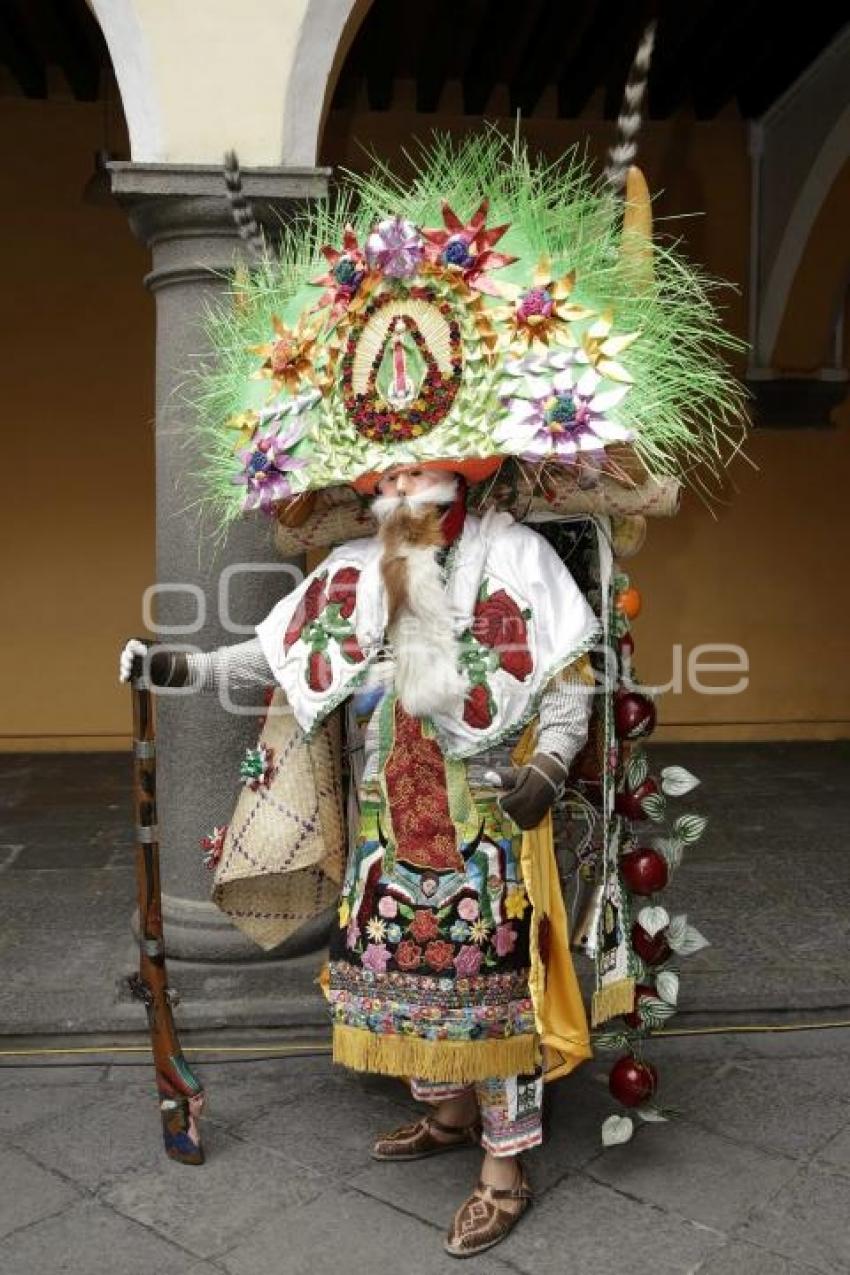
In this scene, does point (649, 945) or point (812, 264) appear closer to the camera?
point (649, 945)

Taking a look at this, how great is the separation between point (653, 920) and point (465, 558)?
908mm

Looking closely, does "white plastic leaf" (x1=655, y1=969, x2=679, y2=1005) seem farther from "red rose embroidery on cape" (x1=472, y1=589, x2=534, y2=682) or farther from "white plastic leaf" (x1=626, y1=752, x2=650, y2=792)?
"red rose embroidery on cape" (x1=472, y1=589, x2=534, y2=682)

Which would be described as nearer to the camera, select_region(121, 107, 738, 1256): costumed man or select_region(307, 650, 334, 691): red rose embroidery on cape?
select_region(121, 107, 738, 1256): costumed man

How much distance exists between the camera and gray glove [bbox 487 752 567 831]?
2232 mm

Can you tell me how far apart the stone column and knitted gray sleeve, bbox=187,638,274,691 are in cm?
83

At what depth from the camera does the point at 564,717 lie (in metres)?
2.36

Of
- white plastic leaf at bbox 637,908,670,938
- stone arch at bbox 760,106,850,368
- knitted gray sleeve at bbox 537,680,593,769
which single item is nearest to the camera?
knitted gray sleeve at bbox 537,680,593,769

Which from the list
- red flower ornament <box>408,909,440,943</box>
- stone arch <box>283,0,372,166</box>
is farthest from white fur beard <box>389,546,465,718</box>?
stone arch <box>283,0,372,166</box>

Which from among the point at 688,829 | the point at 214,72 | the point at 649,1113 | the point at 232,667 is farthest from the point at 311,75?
the point at 649,1113

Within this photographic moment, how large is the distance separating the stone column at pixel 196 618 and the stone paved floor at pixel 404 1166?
23 cm

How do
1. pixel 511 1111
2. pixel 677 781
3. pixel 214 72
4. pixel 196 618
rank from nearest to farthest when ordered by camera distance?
pixel 511 1111 < pixel 677 781 < pixel 214 72 < pixel 196 618

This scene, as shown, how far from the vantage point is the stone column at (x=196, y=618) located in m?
3.38

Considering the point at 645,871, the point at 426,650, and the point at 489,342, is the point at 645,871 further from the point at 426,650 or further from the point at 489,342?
the point at 489,342

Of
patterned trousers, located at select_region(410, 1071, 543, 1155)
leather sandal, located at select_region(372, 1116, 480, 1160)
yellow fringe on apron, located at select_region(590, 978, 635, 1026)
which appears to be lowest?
leather sandal, located at select_region(372, 1116, 480, 1160)
